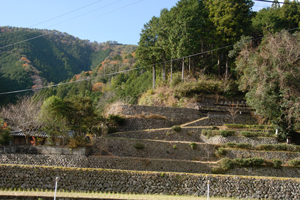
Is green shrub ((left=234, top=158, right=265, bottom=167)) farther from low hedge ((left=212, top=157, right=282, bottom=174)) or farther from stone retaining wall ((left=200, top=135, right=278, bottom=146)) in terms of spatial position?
Answer: stone retaining wall ((left=200, top=135, right=278, bottom=146))

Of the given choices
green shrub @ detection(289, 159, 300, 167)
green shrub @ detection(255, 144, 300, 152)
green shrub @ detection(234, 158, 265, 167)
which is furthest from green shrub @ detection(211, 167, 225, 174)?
green shrub @ detection(289, 159, 300, 167)

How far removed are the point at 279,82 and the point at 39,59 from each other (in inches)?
2487

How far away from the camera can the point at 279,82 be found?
68.4 feet

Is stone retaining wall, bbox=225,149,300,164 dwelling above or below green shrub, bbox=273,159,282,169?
above

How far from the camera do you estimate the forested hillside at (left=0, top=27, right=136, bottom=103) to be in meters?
49.0

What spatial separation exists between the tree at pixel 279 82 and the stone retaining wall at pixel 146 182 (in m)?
7.44

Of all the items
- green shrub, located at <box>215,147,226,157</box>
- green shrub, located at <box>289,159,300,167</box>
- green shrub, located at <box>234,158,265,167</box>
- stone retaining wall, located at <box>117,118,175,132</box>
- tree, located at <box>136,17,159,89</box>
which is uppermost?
tree, located at <box>136,17,159,89</box>

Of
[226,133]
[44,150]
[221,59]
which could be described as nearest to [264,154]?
[226,133]

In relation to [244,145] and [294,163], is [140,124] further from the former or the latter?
[294,163]

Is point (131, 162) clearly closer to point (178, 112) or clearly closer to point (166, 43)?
point (178, 112)

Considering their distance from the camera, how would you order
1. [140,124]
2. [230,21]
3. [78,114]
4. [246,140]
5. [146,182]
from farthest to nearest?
1. [230,21]
2. [140,124]
3. [246,140]
4. [78,114]
5. [146,182]

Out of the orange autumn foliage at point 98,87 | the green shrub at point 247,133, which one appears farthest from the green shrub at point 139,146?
the orange autumn foliage at point 98,87

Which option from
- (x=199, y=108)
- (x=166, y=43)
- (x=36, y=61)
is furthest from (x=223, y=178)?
(x=36, y=61)

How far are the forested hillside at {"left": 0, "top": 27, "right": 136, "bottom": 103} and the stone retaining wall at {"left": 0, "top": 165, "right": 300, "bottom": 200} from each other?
2422 cm
